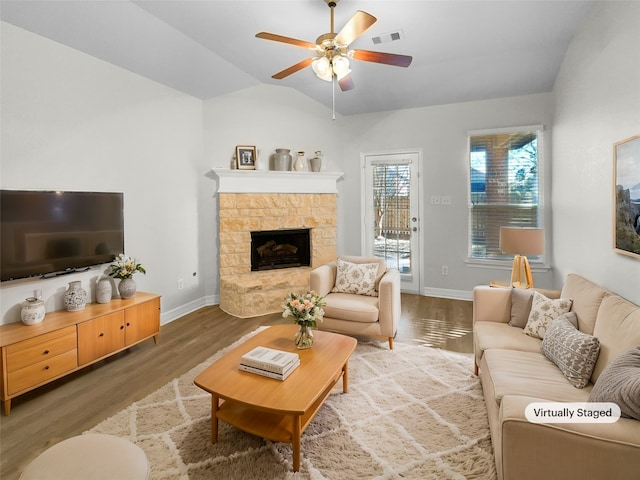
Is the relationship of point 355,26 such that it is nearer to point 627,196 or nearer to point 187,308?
point 627,196

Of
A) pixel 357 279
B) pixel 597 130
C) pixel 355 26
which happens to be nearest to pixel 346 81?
pixel 355 26

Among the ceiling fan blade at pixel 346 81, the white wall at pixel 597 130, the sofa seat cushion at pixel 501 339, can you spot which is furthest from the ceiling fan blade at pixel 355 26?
the sofa seat cushion at pixel 501 339

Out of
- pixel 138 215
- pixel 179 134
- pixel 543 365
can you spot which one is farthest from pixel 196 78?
pixel 543 365

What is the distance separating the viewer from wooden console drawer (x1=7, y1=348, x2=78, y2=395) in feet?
7.51

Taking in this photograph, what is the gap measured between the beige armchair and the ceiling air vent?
7.46 feet

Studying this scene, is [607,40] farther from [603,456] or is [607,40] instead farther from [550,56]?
[603,456]

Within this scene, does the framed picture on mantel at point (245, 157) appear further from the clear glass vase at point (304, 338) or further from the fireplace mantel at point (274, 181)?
the clear glass vase at point (304, 338)

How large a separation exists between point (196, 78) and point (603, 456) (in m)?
4.57

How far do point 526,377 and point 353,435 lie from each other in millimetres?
1023

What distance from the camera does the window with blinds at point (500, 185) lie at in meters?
4.50

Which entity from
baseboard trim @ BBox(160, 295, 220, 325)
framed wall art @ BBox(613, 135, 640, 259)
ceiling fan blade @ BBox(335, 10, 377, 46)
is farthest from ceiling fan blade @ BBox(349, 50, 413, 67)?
baseboard trim @ BBox(160, 295, 220, 325)

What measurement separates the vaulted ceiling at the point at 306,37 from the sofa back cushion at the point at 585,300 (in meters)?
2.30

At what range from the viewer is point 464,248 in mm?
4926

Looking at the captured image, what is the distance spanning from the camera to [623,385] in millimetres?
1325
